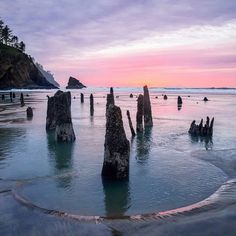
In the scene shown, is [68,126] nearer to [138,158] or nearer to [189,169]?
[138,158]

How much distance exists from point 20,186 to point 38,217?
10.3ft

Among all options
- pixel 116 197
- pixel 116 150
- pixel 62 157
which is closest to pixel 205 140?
pixel 62 157

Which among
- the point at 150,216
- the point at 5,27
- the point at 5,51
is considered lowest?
the point at 150,216

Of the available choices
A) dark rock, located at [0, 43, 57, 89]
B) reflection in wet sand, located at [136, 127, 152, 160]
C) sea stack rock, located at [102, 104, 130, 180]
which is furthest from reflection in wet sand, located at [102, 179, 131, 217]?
dark rock, located at [0, 43, 57, 89]

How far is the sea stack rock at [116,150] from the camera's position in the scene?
Answer: 1327 cm

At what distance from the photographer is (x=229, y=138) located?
923 inches

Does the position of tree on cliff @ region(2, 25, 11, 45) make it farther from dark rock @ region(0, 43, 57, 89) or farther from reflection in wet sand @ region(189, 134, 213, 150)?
reflection in wet sand @ region(189, 134, 213, 150)

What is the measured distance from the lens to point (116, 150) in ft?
43.4

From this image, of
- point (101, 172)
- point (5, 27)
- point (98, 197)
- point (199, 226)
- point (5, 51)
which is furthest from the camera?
point (5, 27)

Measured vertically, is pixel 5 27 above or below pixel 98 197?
above

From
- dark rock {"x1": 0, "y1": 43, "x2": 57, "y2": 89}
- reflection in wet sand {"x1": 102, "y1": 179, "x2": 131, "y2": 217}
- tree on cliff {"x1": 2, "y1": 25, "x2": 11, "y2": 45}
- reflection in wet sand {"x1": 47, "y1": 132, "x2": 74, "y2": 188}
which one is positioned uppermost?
tree on cliff {"x1": 2, "y1": 25, "x2": 11, "y2": 45}

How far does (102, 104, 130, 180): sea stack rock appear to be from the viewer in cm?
1327

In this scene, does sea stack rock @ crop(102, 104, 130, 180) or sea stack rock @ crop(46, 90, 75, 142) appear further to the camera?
sea stack rock @ crop(46, 90, 75, 142)

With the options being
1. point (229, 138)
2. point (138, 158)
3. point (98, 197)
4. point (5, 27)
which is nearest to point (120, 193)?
point (98, 197)
